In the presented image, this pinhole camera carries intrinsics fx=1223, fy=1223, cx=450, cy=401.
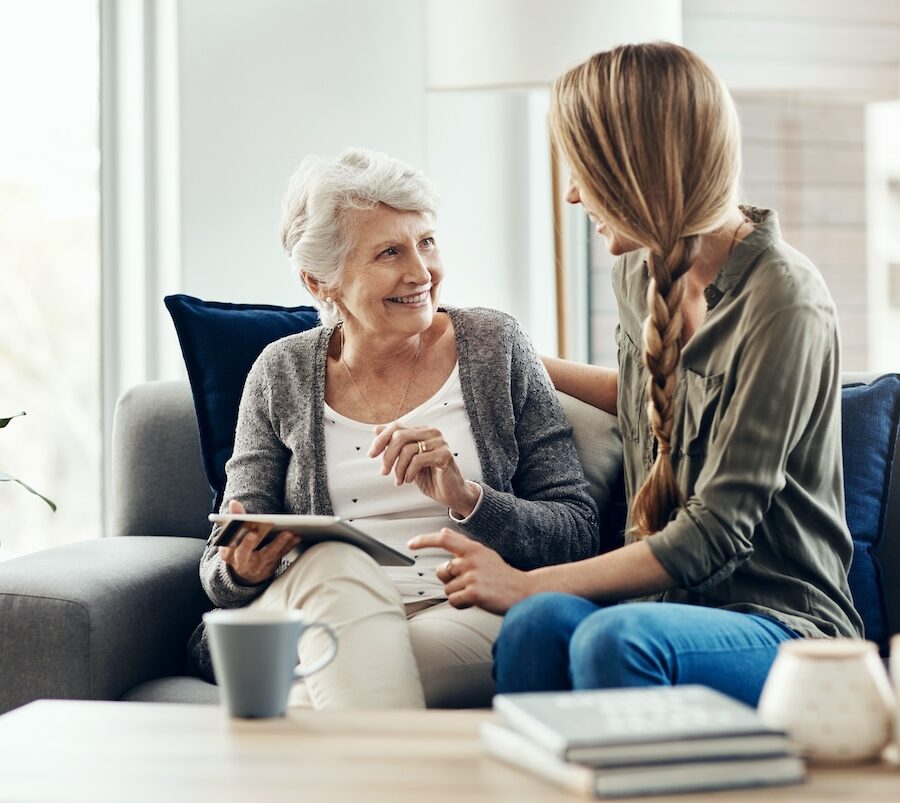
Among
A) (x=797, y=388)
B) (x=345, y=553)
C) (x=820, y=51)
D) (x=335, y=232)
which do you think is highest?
(x=820, y=51)

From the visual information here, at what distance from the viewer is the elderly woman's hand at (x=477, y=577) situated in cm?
160

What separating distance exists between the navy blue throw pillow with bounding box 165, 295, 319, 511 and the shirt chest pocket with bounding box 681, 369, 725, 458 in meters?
0.85

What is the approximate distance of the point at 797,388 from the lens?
1.50 metres

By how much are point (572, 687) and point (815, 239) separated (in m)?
2.15

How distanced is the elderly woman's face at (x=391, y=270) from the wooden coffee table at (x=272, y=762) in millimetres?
860

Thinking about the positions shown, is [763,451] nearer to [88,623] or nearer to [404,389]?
[404,389]

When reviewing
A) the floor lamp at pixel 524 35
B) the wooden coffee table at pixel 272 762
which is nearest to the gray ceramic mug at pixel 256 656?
the wooden coffee table at pixel 272 762

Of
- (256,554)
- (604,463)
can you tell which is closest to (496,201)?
(604,463)

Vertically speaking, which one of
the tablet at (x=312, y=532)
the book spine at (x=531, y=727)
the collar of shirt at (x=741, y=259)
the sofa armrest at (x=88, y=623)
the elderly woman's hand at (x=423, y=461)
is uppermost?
the collar of shirt at (x=741, y=259)

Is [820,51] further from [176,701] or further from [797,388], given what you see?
[176,701]

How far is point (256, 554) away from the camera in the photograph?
1.74 meters

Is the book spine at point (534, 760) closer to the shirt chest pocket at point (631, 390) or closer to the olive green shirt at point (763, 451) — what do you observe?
the olive green shirt at point (763, 451)

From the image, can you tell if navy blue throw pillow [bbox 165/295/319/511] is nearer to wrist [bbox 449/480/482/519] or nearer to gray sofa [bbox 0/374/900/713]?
gray sofa [bbox 0/374/900/713]

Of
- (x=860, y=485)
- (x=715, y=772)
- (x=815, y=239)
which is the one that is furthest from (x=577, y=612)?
(x=815, y=239)
